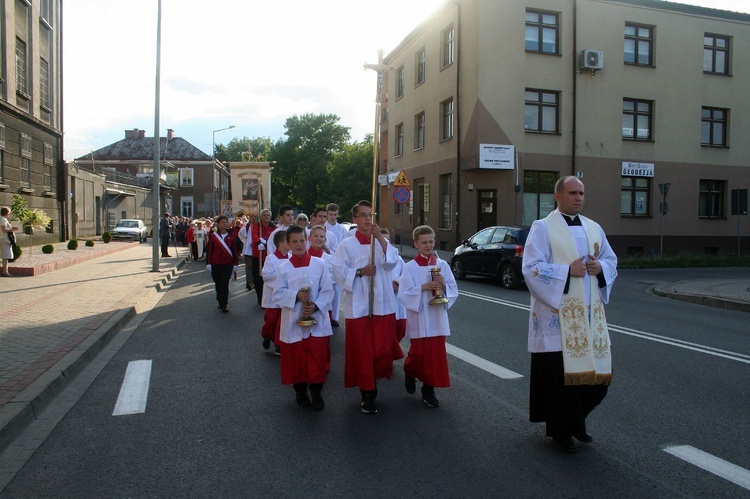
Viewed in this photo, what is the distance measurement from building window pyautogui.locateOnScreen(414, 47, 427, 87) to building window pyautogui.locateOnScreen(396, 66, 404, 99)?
2.44 meters

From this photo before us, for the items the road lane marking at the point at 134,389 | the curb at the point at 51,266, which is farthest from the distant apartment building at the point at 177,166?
the road lane marking at the point at 134,389

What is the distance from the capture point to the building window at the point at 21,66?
2317 cm

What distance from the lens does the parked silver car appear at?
38219 mm

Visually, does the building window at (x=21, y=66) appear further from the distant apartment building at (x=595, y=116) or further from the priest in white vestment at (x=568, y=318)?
the priest in white vestment at (x=568, y=318)

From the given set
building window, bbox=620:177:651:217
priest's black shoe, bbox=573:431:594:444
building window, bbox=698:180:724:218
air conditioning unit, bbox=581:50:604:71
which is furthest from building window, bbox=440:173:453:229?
priest's black shoe, bbox=573:431:594:444

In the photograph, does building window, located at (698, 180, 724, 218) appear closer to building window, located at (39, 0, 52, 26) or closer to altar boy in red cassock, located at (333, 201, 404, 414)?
altar boy in red cassock, located at (333, 201, 404, 414)

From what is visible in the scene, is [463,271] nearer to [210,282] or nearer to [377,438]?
[210,282]

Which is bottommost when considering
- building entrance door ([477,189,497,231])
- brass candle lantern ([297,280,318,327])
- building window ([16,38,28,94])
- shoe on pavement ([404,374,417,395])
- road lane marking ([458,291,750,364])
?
road lane marking ([458,291,750,364])

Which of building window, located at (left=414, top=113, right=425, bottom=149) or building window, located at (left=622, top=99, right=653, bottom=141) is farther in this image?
building window, located at (left=414, top=113, right=425, bottom=149)

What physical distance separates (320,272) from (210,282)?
40.0 feet

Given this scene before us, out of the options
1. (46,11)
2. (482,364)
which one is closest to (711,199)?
(482,364)

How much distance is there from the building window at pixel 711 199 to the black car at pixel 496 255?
658 inches

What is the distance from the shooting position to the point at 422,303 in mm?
5426

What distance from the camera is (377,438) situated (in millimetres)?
4562
